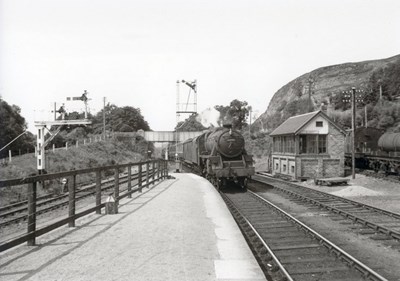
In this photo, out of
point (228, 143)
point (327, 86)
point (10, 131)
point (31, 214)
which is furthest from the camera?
point (327, 86)

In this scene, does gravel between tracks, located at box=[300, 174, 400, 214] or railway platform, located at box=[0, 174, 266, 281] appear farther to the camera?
gravel between tracks, located at box=[300, 174, 400, 214]

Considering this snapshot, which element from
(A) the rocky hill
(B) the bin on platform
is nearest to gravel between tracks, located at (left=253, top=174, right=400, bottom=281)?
(B) the bin on platform

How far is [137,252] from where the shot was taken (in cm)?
651

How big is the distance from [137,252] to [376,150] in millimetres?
30137

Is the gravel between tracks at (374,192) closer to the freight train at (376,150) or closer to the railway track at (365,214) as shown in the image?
the railway track at (365,214)

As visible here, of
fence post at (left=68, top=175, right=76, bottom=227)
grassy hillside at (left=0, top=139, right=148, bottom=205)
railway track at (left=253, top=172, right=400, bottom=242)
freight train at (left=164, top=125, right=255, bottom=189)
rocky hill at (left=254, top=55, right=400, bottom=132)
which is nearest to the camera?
fence post at (left=68, top=175, right=76, bottom=227)

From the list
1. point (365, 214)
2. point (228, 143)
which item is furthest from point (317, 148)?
point (365, 214)

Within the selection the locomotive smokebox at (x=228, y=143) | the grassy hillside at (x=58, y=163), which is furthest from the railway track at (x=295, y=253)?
the grassy hillside at (x=58, y=163)

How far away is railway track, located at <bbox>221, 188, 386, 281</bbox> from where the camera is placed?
6.70 m

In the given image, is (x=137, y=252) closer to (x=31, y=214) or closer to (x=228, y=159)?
(x=31, y=214)

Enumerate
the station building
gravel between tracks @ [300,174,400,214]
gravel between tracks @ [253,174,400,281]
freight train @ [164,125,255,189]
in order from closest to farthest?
gravel between tracks @ [253,174,400,281]
gravel between tracks @ [300,174,400,214]
freight train @ [164,125,255,189]
the station building

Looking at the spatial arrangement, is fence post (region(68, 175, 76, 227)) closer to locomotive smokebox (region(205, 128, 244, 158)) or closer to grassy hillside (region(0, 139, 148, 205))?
grassy hillside (region(0, 139, 148, 205))

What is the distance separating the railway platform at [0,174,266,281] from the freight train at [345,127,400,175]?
758 inches

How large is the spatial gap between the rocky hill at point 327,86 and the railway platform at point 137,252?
88.7m
